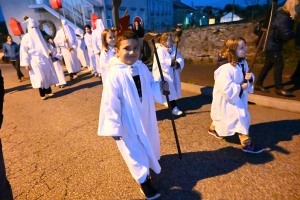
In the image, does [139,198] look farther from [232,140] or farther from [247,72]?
[247,72]

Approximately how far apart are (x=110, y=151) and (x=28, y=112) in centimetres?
327

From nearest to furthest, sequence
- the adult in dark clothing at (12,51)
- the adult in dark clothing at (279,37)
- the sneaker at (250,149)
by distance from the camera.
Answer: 1. the sneaker at (250,149)
2. the adult in dark clothing at (279,37)
3. the adult in dark clothing at (12,51)

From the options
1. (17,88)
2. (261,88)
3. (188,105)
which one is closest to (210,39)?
(261,88)

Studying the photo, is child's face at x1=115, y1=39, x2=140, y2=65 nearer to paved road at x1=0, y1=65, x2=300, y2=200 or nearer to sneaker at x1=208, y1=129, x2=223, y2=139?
paved road at x1=0, y1=65, x2=300, y2=200

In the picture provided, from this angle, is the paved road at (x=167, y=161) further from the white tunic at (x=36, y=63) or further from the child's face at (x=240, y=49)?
the white tunic at (x=36, y=63)

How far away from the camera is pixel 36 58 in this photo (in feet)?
19.3

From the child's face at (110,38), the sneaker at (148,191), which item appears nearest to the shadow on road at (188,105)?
the child's face at (110,38)

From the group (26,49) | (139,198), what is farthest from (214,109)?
(26,49)

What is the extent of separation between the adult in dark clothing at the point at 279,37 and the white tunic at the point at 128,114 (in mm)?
3295

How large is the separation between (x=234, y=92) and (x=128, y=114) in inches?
57.4

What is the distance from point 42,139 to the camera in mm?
3799

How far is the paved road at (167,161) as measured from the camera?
2.35m

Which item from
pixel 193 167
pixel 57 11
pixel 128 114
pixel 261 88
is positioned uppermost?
pixel 57 11

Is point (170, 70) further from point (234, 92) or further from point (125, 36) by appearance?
point (125, 36)
